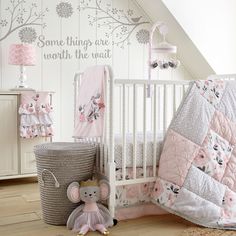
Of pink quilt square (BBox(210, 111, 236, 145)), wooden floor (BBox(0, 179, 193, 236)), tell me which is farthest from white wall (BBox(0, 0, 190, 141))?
pink quilt square (BBox(210, 111, 236, 145))

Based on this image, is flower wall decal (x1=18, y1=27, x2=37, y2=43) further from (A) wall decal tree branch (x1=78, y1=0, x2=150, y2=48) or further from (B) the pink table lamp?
(A) wall decal tree branch (x1=78, y1=0, x2=150, y2=48)

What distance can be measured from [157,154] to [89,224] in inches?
22.3

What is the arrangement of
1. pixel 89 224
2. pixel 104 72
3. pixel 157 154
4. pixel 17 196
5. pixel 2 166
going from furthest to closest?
pixel 2 166, pixel 17 196, pixel 157 154, pixel 104 72, pixel 89 224

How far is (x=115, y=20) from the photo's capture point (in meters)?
3.55

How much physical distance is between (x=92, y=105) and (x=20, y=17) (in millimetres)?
1449

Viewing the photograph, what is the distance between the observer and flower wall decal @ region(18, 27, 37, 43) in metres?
3.20

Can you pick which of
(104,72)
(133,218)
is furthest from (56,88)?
(133,218)

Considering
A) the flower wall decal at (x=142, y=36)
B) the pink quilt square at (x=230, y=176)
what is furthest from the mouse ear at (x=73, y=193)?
the flower wall decal at (x=142, y=36)

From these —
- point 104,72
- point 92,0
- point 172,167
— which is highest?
point 92,0

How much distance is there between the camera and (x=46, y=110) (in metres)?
2.97

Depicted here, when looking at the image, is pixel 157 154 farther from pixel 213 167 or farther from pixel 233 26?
pixel 233 26

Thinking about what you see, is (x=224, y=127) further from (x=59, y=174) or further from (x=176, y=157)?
(x=59, y=174)

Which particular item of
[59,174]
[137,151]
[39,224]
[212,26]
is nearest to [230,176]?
[137,151]

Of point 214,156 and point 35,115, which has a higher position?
point 35,115
